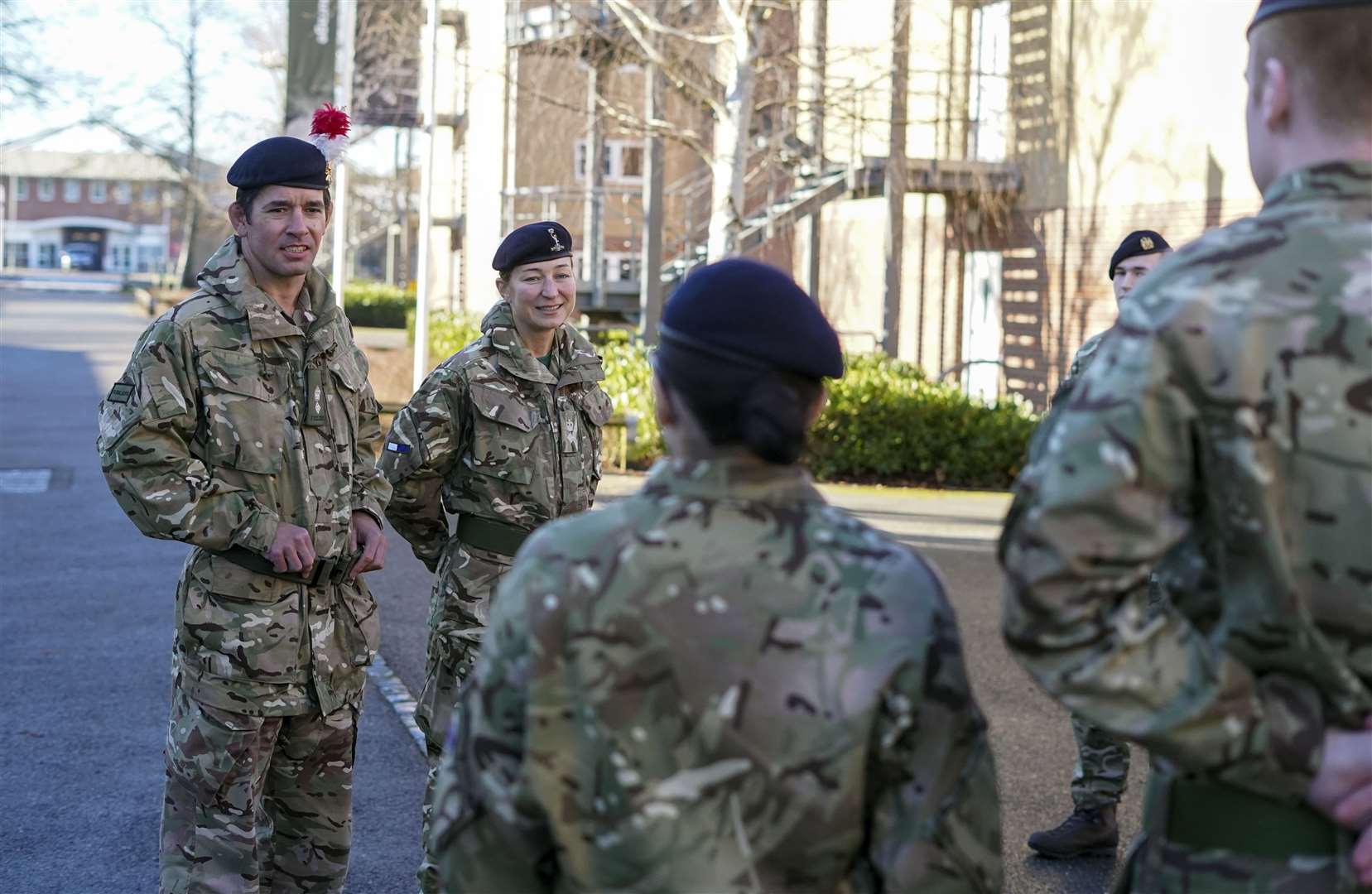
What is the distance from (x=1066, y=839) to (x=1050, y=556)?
152 inches

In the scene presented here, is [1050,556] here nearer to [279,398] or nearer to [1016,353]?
[279,398]

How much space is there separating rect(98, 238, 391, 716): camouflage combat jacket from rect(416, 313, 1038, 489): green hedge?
11.3 metres

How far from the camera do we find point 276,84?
54906 millimetres

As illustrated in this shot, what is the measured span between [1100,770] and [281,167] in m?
3.34

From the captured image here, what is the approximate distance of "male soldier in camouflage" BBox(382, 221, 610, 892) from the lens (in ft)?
16.2

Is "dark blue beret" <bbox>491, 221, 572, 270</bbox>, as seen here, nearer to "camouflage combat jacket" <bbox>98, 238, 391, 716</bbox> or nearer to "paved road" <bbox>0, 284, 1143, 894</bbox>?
"camouflage combat jacket" <bbox>98, 238, 391, 716</bbox>

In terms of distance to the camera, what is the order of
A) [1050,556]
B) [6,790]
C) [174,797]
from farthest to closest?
[6,790]
[174,797]
[1050,556]

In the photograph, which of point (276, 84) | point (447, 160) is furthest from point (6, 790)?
point (276, 84)

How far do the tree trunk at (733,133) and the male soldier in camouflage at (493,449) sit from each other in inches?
406

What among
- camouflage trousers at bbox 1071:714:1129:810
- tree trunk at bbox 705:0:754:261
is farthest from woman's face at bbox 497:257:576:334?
tree trunk at bbox 705:0:754:261

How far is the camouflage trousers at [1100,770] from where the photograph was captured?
18.3ft

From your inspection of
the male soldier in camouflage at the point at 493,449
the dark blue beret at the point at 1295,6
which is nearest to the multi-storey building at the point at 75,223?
the male soldier in camouflage at the point at 493,449

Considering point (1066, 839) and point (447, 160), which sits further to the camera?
A: point (447, 160)

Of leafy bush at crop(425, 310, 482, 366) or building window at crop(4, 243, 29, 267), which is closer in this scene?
leafy bush at crop(425, 310, 482, 366)
